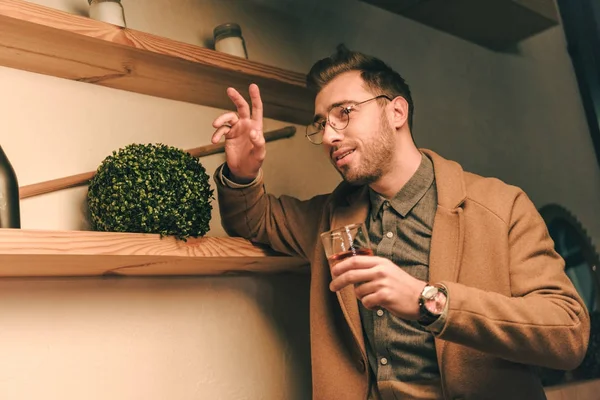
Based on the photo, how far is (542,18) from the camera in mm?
2832

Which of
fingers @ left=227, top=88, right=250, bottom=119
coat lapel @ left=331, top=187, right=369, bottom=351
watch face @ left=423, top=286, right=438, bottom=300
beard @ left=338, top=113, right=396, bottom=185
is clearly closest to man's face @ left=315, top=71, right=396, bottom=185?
beard @ left=338, top=113, right=396, bottom=185

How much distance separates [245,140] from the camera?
1.73 m

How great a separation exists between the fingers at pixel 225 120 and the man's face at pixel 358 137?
9.9 inches

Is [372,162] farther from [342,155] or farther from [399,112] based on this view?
[399,112]

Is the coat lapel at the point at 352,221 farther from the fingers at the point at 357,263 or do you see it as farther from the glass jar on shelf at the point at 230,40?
the glass jar on shelf at the point at 230,40

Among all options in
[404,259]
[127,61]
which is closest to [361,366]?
[404,259]

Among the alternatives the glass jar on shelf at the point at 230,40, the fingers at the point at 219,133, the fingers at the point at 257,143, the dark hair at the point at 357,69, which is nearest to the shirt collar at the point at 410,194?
the dark hair at the point at 357,69

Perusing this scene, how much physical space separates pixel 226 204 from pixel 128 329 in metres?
0.42

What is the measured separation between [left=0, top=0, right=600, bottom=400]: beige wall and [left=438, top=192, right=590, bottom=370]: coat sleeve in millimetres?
747

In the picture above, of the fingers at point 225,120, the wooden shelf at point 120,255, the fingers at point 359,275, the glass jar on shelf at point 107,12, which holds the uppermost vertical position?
the glass jar on shelf at point 107,12

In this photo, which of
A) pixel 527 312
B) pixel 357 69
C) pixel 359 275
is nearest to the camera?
pixel 359 275

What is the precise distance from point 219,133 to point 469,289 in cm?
74

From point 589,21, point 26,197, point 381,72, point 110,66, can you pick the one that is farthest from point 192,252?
point 589,21

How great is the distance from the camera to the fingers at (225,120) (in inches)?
64.6
